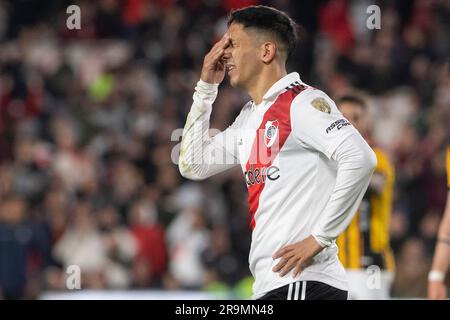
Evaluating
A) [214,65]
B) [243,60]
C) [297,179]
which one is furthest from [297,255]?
[214,65]

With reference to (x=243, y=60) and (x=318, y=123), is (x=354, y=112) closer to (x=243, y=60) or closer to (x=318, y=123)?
(x=243, y=60)

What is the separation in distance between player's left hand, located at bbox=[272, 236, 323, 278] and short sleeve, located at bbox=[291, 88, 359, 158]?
37cm

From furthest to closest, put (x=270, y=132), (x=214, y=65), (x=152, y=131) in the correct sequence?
(x=152, y=131)
(x=214, y=65)
(x=270, y=132)

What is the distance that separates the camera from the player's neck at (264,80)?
4.68 metres

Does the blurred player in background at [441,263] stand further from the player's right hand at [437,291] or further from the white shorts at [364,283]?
the white shorts at [364,283]

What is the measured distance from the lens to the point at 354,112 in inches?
268

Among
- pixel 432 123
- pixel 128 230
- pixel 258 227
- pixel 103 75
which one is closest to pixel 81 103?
pixel 103 75

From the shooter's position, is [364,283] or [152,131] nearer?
[364,283]

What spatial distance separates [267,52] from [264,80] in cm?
13

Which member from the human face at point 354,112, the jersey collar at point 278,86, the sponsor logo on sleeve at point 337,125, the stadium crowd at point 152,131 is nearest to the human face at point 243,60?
the jersey collar at point 278,86

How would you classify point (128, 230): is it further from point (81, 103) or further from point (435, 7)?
point (435, 7)

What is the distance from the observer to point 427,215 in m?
10.8

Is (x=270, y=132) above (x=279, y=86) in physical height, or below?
below

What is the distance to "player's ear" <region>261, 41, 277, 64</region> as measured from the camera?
15.4 ft
